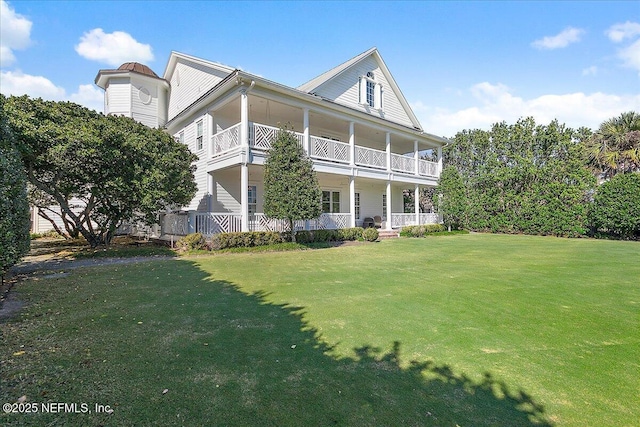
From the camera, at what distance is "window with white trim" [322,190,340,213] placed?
20250 mm

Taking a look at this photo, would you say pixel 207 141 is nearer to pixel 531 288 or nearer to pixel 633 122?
pixel 531 288

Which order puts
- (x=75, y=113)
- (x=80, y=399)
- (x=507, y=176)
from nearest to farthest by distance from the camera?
1. (x=80, y=399)
2. (x=75, y=113)
3. (x=507, y=176)

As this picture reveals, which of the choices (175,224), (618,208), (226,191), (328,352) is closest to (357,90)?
(226,191)

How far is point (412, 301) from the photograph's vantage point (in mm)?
5430

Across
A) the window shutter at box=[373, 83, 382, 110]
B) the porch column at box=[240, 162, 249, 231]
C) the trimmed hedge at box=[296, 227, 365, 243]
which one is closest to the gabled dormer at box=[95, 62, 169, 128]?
the porch column at box=[240, 162, 249, 231]

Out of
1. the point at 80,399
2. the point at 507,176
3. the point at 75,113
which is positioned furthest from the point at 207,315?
the point at 507,176

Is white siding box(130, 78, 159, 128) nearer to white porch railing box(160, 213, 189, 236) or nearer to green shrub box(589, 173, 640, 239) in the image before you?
white porch railing box(160, 213, 189, 236)

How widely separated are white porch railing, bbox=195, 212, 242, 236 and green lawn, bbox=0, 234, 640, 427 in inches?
240

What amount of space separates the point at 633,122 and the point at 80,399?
3566 cm

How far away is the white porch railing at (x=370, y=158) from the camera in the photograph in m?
17.4

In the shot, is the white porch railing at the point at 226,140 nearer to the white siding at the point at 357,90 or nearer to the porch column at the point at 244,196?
the porch column at the point at 244,196

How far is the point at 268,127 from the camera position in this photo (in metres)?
13.5

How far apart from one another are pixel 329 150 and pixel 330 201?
17.4 ft

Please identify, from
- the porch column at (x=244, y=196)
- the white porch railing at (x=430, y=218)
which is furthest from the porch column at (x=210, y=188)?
the white porch railing at (x=430, y=218)
